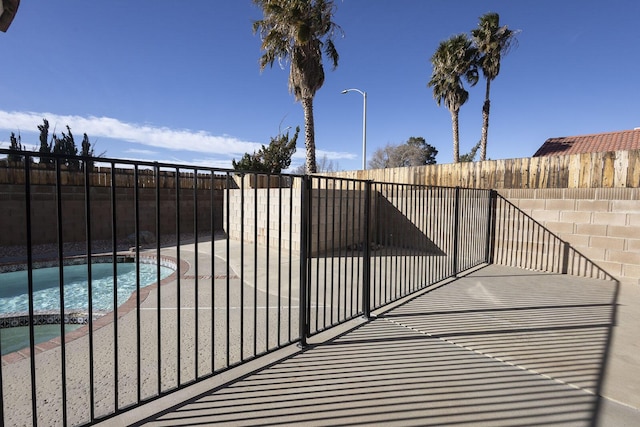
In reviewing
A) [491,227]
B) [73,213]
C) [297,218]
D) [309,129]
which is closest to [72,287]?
[73,213]

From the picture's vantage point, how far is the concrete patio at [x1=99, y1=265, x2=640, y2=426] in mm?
2148

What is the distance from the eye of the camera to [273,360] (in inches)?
114

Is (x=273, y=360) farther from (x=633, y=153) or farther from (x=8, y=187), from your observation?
(x=8, y=187)

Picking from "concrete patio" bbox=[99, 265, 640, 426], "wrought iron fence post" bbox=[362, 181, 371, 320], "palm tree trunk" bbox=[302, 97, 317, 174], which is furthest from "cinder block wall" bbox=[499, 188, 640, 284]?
"palm tree trunk" bbox=[302, 97, 317, 174]

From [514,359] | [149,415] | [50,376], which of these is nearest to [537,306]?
[514,359]

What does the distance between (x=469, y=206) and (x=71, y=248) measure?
12.4 meters

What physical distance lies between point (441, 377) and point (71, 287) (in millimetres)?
9290

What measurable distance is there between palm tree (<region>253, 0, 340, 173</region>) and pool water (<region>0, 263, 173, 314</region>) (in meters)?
7.20

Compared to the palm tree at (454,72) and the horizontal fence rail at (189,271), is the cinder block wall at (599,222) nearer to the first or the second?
the horizontal fence rail at (189,271)

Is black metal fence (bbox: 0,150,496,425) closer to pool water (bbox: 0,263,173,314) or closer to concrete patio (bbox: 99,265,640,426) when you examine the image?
pool water (bbox: 0,263,173,314)

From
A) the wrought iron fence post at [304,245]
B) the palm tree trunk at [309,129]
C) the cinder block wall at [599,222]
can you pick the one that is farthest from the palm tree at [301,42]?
the wrought iron fence post at [304,245]

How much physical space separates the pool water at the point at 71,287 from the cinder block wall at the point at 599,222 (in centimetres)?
894

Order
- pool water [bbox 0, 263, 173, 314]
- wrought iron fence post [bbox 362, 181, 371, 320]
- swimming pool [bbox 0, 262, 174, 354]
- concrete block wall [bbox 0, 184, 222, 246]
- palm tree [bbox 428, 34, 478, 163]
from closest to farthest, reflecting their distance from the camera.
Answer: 1. wrought iron fence post [bbox 362, 181, 371, 320]
2. swimming pool [bbox 0, 262, 174, 354]
3. pool water [bbox 0, 263, 173, 314]
4. concrete block wall [bbox 0, 184, 222, 246]
5. palm tree [bbox 428, 34, 478, 163]

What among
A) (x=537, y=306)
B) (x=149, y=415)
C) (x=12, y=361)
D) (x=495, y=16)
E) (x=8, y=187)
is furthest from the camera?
(x=495, y=16)
